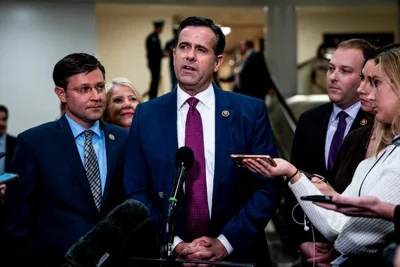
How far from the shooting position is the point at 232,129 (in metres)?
3.42

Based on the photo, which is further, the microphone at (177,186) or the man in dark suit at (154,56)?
the man in dark suit at (154,56)

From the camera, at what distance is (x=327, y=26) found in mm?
20078

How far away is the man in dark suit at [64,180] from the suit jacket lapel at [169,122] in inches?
13.0

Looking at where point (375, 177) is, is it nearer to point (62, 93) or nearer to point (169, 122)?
point (169, 122)

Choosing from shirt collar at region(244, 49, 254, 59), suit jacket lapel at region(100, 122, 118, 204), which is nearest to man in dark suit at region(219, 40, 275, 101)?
shirt collar at region(244, 49, 254, 59)

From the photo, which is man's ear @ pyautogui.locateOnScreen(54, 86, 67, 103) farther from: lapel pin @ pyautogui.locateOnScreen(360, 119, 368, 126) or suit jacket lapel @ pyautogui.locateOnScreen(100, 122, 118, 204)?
lapel pin @ pyautogui.locateOnScreen(360, 119, 368, 126)

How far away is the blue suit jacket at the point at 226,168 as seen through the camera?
11.0ft

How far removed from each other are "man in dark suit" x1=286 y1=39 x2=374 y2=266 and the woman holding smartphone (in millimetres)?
1113

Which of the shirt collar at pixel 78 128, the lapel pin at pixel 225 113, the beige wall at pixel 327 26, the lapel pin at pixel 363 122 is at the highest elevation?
the beige wall at pixel 327 26

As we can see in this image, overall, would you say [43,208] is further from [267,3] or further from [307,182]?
[267,3]

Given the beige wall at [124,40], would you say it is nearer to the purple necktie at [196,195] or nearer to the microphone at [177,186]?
the purple necktie at [196,195]

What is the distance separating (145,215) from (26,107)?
35.0 feet

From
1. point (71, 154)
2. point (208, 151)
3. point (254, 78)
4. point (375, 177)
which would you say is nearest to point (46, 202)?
point (71, 154)

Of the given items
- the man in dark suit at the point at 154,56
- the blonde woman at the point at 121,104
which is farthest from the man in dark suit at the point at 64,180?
the man in dark suit at the point at 154,56
